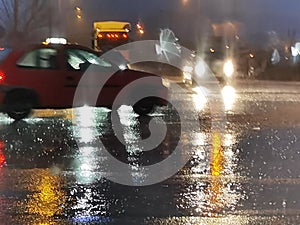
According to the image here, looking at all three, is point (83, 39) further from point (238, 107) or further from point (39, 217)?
point (39, 217)

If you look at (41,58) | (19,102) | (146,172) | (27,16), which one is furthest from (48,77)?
(27,16)

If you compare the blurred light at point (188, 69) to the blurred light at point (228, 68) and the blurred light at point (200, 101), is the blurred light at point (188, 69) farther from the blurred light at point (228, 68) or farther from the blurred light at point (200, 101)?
the blurred light at point (200, 101)

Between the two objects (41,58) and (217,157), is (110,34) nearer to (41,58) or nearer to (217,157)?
(41,58)

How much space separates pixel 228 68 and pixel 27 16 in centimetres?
1873

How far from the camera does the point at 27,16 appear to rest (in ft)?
157

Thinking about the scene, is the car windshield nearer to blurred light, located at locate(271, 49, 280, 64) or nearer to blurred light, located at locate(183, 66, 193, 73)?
blurred light, located at locate(183, 66, 193, 73)

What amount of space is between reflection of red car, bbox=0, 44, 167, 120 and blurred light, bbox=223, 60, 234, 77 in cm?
2116

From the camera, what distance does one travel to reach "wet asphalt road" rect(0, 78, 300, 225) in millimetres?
6531

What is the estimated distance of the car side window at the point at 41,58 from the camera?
13758mm

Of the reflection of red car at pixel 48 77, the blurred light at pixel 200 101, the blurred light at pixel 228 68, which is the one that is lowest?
the blurred light at pixel 228 68

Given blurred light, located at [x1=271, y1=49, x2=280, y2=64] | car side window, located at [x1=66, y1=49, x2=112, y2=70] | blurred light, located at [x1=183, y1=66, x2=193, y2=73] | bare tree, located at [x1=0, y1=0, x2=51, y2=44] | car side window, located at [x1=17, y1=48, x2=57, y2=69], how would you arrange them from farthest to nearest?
blurred light, located at [x1=271, y1=49, x2=280, y2=64]
bare tree, located at [x1=0, y1=0, x2=51, y2=44]
blurred light, located at [x1=183, y1=66, x2=193, y2=73]
car side window, located at [x1=66, y1=49, x2=112, y2=70]
car side window, located at [x1=17, y1=48, x2=57, y2=69]

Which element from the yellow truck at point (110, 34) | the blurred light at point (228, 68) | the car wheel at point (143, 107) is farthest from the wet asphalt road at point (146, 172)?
the yellow truck at point (110, 34)

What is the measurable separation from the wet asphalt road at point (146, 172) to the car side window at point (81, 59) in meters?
1.21

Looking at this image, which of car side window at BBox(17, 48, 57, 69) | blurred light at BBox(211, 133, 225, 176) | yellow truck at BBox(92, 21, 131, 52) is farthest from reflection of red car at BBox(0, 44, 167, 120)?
yellow truck at BBox(92, 21, 131, 52)
